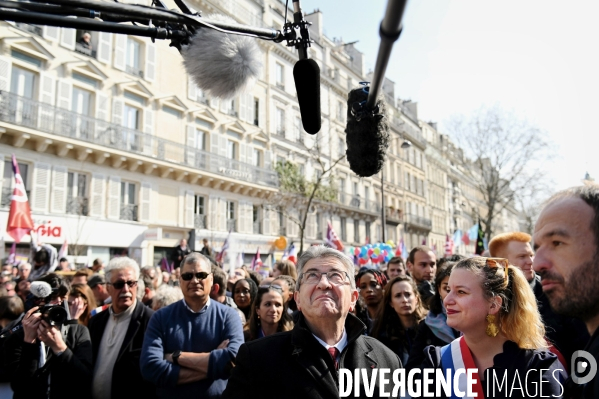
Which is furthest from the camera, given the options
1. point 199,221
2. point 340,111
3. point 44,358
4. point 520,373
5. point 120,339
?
point 340,111

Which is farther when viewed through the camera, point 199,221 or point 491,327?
point 199,221

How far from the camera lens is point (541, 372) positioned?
7.30ft

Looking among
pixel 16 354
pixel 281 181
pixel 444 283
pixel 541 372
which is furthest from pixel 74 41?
pixel 541 372

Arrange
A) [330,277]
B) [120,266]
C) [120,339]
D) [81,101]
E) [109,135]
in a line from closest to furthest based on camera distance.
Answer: [330,277], [120,339], [120,266], [81,101], [109,135]

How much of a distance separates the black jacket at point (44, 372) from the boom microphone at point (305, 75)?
2.89 meters

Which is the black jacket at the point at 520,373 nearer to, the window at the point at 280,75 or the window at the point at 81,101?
the window at the point at 81,101

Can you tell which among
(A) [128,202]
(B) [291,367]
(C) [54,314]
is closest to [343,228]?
(A) [128,202]

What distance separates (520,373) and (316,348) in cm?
100

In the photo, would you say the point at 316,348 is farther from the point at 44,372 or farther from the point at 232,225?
the point at 232,225

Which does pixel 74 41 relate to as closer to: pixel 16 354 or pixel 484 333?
pixel 16 354

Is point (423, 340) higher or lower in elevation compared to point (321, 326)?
lower

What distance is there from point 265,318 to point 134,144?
1757 centimetres

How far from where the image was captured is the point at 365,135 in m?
1.93

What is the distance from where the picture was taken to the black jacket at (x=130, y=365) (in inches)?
149
